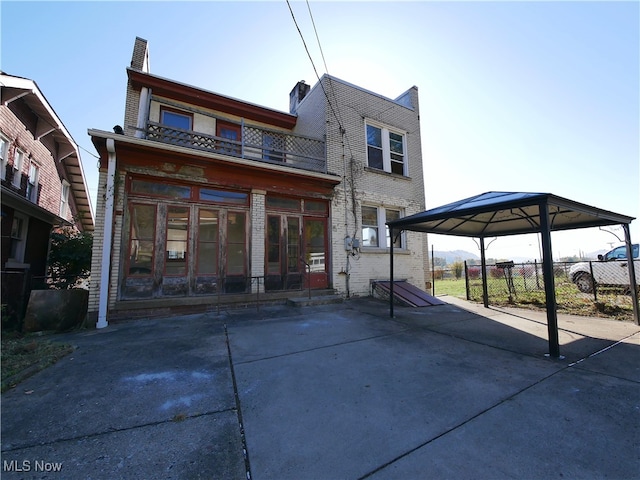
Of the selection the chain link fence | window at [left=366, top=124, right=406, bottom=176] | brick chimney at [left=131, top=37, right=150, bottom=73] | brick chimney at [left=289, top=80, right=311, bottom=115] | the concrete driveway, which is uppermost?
brick chimney at [left=289, top=80, right=311, bottom=115]

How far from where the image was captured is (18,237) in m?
8.28

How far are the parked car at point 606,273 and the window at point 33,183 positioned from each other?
18.9m

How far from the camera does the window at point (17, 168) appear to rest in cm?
857

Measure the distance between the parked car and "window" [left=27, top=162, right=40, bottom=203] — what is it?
1885 centimetres

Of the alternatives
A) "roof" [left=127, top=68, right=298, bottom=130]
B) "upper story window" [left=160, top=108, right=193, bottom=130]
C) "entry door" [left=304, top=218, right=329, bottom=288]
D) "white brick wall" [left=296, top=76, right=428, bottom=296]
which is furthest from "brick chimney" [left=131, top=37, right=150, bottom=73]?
"entry door" [left=304, top=218, right=329, bottom=288]

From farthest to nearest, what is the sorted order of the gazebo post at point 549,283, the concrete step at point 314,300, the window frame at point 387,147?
the window frame at point 387,147 → the concrete step at point 314,300 → the gazebo post at point 549,283

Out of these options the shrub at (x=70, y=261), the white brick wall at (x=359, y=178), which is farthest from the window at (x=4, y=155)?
the white brick wall at (x=359, y=178)

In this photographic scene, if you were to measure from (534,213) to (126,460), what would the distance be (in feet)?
26.1

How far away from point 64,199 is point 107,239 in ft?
34.8

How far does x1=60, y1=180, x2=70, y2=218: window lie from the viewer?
12.6 metres

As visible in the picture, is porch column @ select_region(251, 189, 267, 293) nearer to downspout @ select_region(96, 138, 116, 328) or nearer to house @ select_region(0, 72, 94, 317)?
downspout @ select_region(96, 138, 116, 328)

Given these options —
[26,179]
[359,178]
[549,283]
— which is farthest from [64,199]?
[549,283]

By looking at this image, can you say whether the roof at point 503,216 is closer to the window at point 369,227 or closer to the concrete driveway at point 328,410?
the concrete driveway at point 328,410

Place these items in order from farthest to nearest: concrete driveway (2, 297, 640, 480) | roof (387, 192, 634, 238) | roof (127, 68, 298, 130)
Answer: roof (127, 68, 298, 130) → roof (387, 192, 634, 238) → concrete driveway (2, 297, 640, 480)
